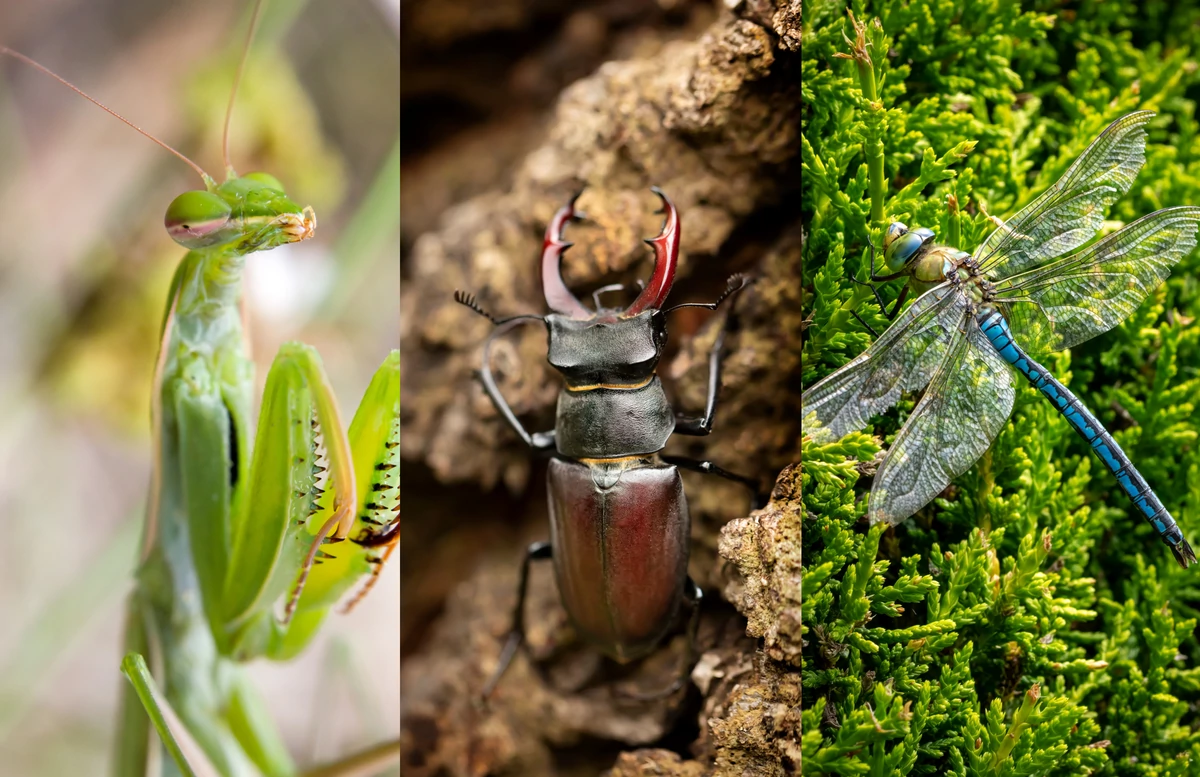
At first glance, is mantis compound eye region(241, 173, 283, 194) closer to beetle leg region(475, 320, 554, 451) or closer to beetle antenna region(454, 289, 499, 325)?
beetle antenna region(454, 289, 499, 325)

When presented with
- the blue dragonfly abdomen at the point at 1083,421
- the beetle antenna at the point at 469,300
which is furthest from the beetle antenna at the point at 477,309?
the blue dragonfly abdomen at the point at 1083,421

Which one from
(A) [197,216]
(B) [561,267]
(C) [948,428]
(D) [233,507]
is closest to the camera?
(A) [197,216]

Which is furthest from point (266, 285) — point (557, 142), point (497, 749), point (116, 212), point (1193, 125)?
point (1193, 125)

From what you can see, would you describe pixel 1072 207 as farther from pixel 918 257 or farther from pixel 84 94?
pixel 84 94

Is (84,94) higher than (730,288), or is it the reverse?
(84,94)

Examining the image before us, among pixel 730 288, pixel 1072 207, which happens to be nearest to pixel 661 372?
pixel 730 288

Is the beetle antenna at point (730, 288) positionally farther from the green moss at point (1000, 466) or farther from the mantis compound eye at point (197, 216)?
the mantis compound eye at point (197, 216)

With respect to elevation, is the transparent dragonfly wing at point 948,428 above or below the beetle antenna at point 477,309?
below
